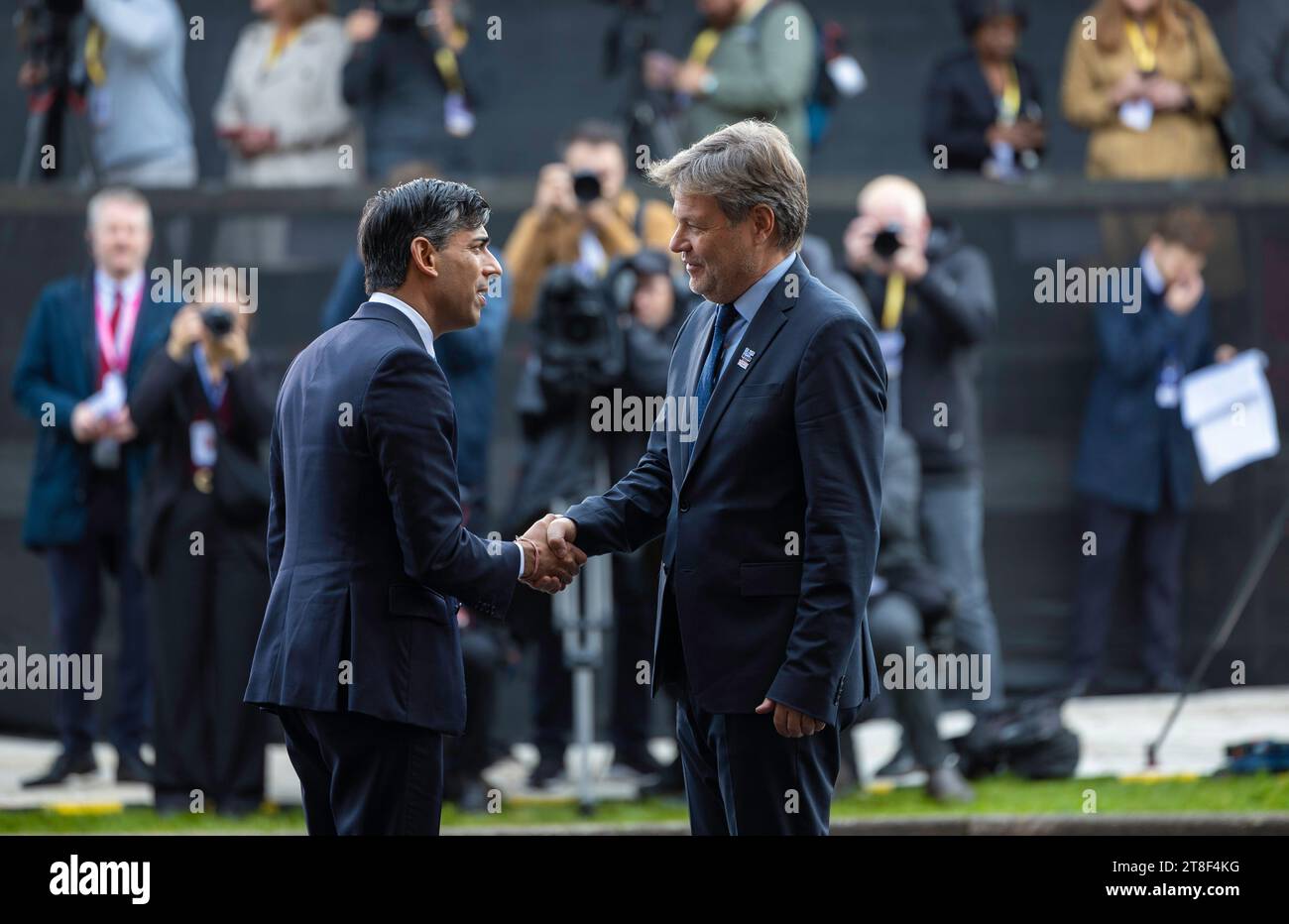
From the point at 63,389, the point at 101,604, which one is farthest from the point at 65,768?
the point at 63,389

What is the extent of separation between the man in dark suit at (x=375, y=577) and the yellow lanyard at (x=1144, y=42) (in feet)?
17.5

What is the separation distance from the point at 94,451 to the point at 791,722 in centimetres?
426

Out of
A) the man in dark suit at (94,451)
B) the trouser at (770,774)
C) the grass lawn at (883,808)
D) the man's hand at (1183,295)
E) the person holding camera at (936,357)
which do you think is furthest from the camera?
the man's hand at (1183,295)

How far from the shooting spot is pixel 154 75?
8.23 meters

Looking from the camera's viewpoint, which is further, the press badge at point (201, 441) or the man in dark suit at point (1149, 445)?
the man in dark suit at point (1149, 445)

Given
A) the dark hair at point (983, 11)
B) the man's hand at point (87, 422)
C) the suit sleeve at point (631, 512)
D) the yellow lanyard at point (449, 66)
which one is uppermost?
the dark hair at point (983, 11)

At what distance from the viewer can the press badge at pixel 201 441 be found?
686 centimetres

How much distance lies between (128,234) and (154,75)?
1.22 metres

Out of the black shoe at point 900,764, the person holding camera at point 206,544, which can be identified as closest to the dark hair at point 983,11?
the black shoe at point 900,764

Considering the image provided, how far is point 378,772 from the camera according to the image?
3.75 meters

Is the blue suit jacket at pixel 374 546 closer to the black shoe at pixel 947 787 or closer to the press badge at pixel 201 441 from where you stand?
the press badge at pixel 201 441

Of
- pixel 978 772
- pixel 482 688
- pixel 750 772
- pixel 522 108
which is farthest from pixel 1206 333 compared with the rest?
pixel 750 772

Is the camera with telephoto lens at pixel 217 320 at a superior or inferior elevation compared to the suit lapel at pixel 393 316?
superior

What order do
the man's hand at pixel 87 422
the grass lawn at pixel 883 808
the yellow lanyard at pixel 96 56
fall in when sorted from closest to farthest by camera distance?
the grass lawn at pixel 883 808
the man's hand at pixel 87 422
the yellow lanyard at pixel 96 56
